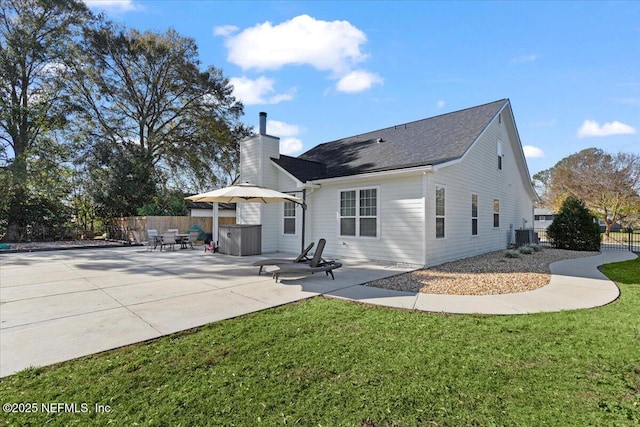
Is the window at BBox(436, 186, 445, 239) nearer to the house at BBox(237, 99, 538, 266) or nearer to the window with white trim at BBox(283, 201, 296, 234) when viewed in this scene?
the house at BBox(237, 99, 538, 266)

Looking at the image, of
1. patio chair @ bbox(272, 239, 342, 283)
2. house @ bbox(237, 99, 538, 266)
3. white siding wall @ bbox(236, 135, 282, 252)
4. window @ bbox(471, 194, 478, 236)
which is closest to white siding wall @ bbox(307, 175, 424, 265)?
house @ bbox(237, 99, 538, 266)

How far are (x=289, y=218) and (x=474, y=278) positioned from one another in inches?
313

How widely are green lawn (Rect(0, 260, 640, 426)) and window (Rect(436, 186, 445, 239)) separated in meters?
5.91

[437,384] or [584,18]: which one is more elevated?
[584,18]

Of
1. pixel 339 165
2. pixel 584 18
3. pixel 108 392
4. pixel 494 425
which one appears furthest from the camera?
pixel 339 165

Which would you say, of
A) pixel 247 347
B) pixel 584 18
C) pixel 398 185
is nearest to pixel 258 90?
pixel 398 185

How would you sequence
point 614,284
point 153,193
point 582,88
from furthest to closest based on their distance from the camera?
point 153,193
point 582,88
point 614,284

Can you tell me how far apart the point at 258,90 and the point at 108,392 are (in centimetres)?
1879

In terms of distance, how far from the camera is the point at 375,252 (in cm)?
1074

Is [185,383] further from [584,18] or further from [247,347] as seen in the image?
[584,18]

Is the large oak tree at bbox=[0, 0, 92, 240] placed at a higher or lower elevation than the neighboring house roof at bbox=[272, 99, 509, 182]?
higher

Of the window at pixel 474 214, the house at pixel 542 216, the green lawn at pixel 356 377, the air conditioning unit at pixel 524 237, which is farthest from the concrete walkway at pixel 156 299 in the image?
the house at pixel 542 216

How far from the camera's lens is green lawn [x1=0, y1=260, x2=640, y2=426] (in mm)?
2438

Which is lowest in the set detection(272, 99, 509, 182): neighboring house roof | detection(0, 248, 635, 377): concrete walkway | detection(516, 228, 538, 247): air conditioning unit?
detection(0, 248, 635, 377): concrete walkway
